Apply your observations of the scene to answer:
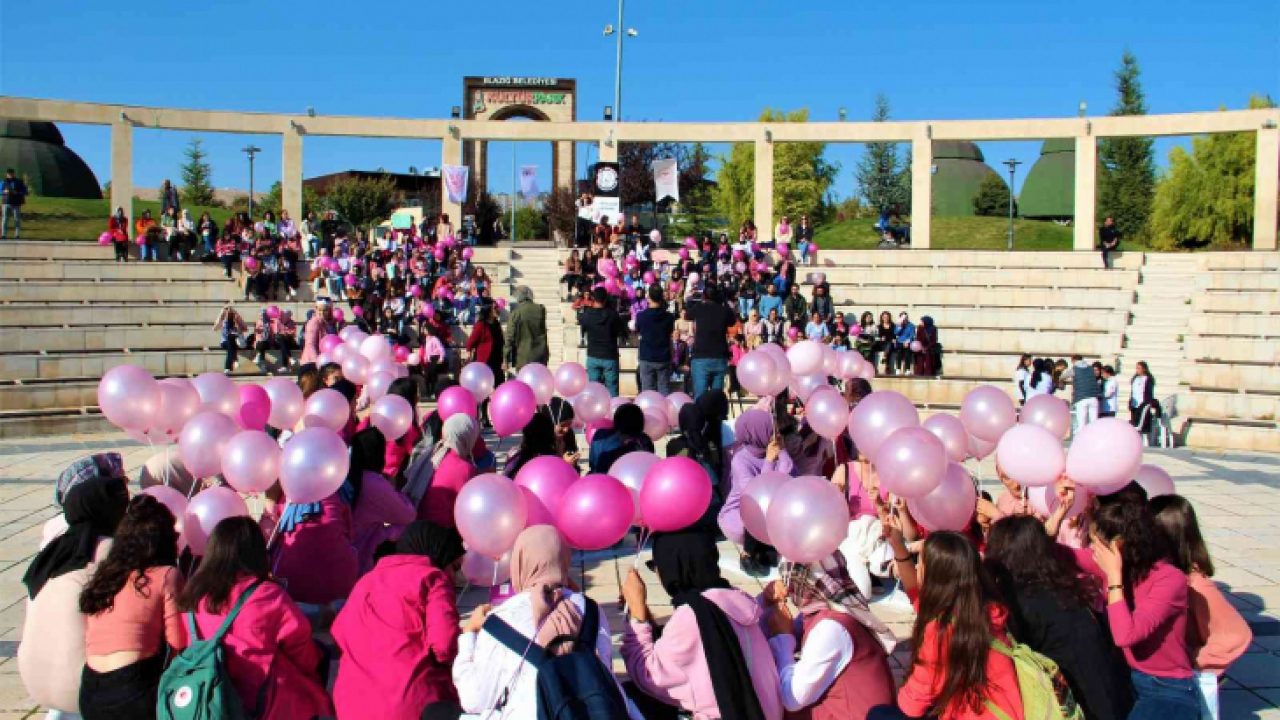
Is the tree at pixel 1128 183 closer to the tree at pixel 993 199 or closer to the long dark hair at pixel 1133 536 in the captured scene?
the tree at pixel 993 199

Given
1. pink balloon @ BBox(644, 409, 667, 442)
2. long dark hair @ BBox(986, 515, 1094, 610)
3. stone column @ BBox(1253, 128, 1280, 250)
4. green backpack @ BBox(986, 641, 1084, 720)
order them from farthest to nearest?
stone column @ BBox(1253, 128, 1280, 250), pink balloon @ BBox(644, 409, 667, 442), long dark hair @ BBox(986, 515, 1094, 610), green backpack @ BBox(986, 641, 1084, 720)

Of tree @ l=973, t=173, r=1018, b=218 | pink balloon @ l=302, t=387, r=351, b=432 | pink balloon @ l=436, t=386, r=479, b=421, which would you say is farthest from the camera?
tree @ l=973, t=173, r=1018, b=218

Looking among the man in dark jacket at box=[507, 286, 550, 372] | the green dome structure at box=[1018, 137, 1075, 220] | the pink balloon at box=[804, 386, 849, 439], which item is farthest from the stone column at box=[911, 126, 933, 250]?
the green dome structure at box=[1018, 137, 1075, 220]

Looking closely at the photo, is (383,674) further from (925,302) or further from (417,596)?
(925,302)

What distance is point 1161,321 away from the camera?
20203 millimetres

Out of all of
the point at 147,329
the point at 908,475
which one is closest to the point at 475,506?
the point at 908,475

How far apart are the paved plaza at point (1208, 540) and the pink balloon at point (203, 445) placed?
1490 mm

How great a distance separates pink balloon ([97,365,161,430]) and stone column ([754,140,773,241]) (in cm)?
2181

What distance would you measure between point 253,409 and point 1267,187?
2620 cm

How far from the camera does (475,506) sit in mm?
4840

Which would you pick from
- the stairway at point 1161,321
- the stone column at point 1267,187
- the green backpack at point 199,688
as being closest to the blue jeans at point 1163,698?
the green backpack at point 199,688

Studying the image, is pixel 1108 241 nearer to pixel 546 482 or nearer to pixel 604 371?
pixel 604 371

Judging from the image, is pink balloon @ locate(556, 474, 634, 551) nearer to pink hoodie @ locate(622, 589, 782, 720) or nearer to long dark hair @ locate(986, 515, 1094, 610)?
pink hoodie @ locate(622, 589, 782, 720)

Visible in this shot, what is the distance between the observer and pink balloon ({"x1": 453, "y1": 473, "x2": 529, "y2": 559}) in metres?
4.84
